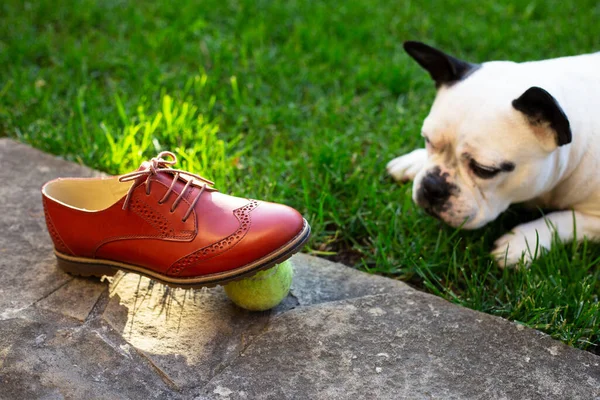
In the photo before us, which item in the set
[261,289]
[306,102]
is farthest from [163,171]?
[306,102]

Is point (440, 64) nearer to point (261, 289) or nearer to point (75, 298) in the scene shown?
point (261, 289)

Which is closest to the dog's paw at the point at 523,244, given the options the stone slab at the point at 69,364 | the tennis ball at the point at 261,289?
the tennis ball at the point at 261,289

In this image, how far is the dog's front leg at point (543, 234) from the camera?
2.40 m

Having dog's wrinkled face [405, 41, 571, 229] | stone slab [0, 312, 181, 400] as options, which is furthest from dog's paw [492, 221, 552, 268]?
stone slab [0, 312, 181, 400]

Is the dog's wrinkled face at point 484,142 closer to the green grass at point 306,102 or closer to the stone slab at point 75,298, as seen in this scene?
the green grass at point 306,102

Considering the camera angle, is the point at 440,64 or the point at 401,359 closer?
the point at 401,359

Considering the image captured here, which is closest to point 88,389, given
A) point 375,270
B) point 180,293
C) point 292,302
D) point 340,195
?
point 180,293

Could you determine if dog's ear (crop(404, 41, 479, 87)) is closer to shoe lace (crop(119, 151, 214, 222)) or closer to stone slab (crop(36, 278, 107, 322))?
shoe lace (crop(119, 151, 214, 222))

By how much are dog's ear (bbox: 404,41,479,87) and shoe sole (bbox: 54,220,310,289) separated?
908 mm

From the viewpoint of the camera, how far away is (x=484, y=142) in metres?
2.31

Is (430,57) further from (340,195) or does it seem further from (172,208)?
(172,208)

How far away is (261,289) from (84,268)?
58cm

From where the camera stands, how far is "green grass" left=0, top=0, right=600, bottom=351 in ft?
7.92

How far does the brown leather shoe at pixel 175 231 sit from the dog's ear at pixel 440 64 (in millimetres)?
902
